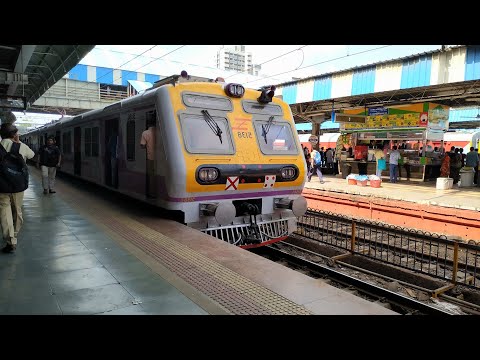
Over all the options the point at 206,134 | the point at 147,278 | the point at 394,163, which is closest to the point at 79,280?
the point at 147,278

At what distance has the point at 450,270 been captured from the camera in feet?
21.3

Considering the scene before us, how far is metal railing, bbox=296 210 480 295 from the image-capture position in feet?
18.4

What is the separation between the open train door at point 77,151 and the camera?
11.0 m

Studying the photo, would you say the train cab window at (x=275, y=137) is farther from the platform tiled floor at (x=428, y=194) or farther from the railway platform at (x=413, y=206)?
the platform tiled floor at (x=428, y=194)

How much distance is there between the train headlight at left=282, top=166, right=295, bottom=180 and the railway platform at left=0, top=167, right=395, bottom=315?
6.84ft

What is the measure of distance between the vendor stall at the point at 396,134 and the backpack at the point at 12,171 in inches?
546

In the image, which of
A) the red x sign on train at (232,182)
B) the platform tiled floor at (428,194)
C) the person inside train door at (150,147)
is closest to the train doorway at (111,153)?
the person inside train door at (150,147)

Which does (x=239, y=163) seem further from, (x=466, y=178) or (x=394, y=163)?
(x=466, y=178)

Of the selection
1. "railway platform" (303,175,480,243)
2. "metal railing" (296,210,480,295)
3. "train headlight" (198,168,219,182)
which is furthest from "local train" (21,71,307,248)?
"railway platform" (303,175,480,243)

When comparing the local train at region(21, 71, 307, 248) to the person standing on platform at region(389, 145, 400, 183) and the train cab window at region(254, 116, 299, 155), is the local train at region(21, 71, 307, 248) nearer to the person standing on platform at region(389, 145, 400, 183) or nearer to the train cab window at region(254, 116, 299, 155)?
the train cab window at region(254, 116, 299, 155)

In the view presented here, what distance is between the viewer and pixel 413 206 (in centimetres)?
968
